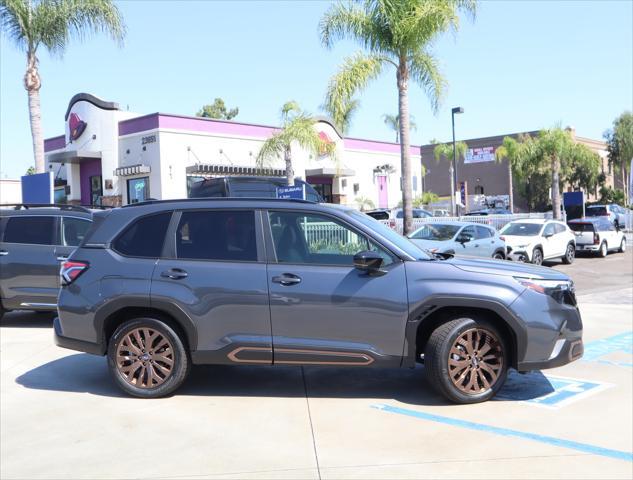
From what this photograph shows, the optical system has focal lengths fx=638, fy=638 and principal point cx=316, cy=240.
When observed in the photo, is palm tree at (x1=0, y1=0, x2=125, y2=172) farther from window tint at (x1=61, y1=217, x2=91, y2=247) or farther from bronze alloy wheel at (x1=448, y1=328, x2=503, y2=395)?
bronze alloy wheel at (x1=448, y1=328, x2=503, y2=395)

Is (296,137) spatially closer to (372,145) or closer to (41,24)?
(41,24)

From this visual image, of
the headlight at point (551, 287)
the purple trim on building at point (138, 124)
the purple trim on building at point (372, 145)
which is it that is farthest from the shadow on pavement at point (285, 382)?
the purple trim on building at point (372, 145)

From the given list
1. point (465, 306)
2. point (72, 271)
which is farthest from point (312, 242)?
point (72, 271)

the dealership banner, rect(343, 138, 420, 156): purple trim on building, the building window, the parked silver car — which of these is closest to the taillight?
the parked silver car

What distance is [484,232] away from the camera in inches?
677

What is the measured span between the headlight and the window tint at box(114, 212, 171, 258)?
319cm

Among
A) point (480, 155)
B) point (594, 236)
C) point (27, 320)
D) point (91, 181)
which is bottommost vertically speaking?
point (27, 320)

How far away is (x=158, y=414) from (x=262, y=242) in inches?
66.9

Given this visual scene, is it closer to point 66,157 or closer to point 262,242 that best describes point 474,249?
point 262,242

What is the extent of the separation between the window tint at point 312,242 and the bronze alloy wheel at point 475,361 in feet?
3.10

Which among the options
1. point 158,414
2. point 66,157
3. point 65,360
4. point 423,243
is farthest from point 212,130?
point 158,414

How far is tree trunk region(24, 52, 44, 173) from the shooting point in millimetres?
18859

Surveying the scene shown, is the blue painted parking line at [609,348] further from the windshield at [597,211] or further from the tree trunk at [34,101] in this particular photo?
the windshield at [597,211]

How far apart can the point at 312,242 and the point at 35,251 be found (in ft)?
18.2
